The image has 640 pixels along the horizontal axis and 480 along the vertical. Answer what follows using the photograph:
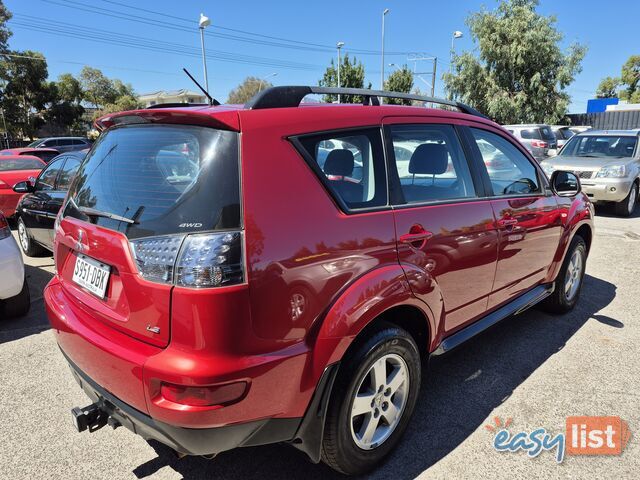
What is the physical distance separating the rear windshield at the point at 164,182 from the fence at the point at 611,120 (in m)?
31.1

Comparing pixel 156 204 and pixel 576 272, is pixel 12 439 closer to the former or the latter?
pixel 156 204

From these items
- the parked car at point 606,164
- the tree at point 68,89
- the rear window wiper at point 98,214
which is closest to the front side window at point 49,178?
the rear window wiper at point 98,214

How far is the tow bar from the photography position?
196 centimetres

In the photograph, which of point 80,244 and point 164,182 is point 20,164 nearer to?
point 80,244

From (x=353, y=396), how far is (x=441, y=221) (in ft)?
3.50

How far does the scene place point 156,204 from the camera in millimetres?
Answer: 1817

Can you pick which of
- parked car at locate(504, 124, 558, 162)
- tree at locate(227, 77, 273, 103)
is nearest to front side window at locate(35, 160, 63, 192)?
parked car at locate(504, 124, 558, 162)

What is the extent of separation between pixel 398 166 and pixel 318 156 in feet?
1.86

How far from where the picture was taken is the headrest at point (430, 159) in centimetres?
278

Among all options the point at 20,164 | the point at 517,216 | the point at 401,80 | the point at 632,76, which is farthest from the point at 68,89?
the point at 632,76

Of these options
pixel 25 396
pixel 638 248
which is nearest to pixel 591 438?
pixel 25 396

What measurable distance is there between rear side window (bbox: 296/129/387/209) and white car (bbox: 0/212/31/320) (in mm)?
3233

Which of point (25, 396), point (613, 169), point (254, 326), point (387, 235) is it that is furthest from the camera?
point (613, 169)

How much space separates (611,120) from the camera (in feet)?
92.5
